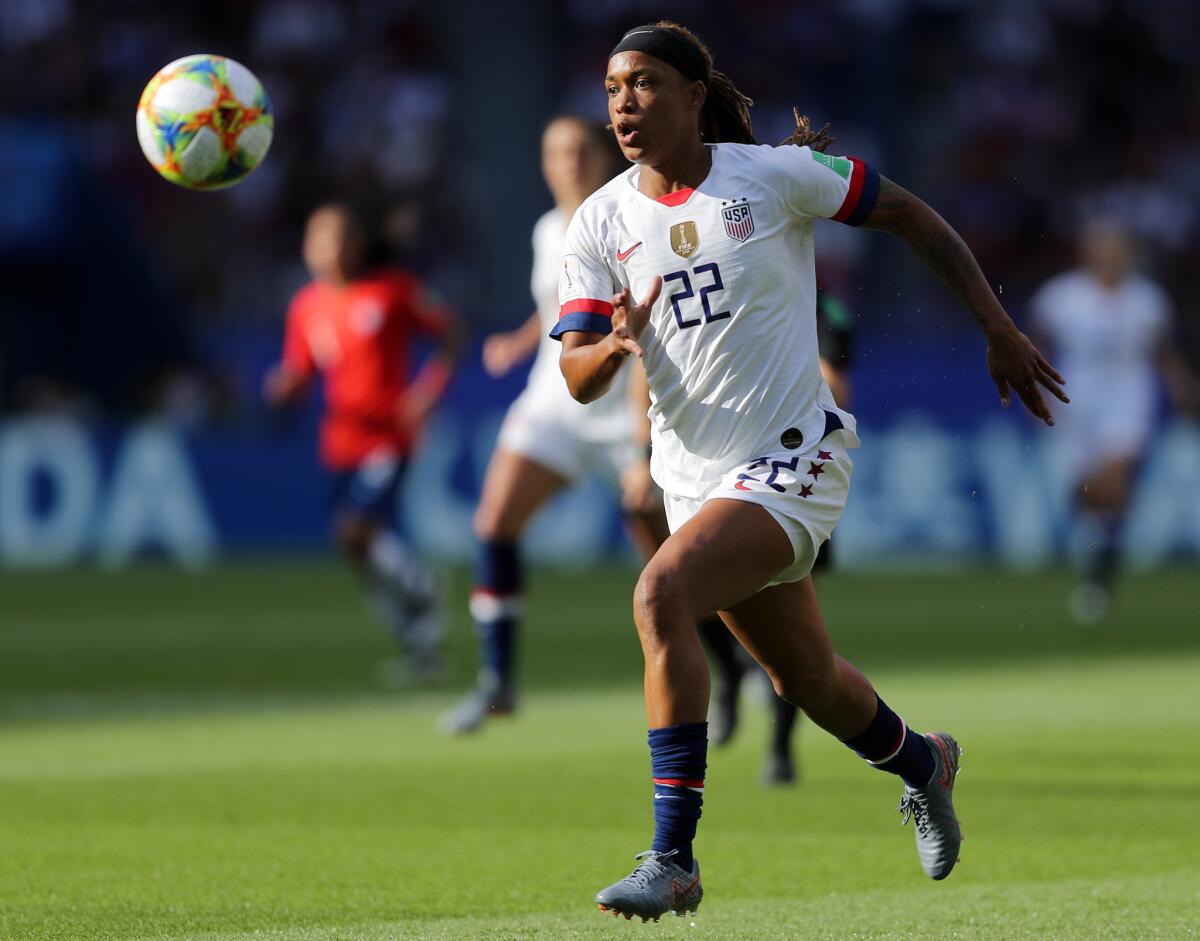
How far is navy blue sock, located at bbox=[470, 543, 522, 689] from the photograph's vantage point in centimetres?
933

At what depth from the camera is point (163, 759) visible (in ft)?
27.4

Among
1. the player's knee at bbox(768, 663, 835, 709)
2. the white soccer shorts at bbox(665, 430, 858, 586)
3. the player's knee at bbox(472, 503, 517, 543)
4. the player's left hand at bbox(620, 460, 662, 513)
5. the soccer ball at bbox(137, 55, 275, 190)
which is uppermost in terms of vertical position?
the soccer ball at bbox(137, 55, 275, 190)

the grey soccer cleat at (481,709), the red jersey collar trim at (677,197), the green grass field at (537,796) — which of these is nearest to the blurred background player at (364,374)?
the green grass field at (537,796)

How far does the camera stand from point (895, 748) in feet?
18.2

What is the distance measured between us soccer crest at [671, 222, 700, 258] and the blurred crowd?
1449cm

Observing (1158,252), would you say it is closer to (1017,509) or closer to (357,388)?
(1017,509)

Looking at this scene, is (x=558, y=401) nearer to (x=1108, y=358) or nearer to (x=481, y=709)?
(x=481, y=709)

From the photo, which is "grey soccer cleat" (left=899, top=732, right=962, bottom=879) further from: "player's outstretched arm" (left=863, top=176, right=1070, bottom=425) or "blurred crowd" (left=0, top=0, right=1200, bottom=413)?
"blurred crowd" (left=0, top=0, right=1200, bottom=413)

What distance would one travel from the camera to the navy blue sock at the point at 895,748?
5.49 meters

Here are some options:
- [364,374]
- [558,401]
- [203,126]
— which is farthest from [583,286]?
[364,374]

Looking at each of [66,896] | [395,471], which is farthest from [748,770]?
[395,471]

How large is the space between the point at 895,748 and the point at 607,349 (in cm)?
146

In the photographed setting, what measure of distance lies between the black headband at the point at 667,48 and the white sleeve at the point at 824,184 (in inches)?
11.7

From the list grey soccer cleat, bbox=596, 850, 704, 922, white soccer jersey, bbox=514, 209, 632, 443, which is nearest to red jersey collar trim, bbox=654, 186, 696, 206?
grey soccer cleat, bbox=596, 850, 704, 922
